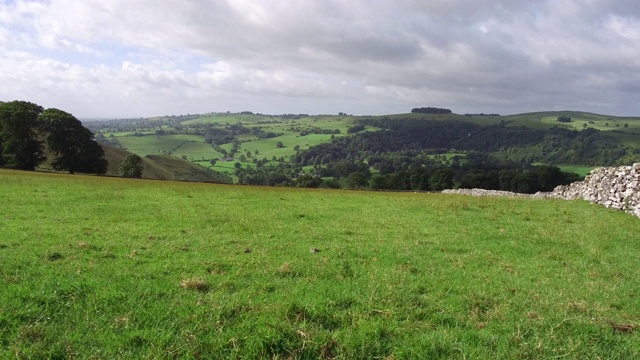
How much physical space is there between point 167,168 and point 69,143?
290ft

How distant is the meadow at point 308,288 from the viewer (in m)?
6.75

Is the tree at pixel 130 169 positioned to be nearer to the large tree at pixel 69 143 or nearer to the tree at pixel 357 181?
the large tree at pixel 69 143

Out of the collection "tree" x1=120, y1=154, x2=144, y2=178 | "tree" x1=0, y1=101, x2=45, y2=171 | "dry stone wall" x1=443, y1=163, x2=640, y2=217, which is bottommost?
"tree" x1=120, y1=154, x2=144, y2=178

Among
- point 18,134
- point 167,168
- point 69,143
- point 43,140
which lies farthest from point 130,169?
point 167,168

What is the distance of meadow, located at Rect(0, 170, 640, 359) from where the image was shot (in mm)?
6754

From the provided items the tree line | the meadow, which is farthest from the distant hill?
the meadow

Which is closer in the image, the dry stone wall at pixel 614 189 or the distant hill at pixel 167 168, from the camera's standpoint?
the dry stone wall at pixel 614 189

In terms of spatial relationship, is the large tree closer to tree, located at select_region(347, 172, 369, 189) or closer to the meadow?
the meadow

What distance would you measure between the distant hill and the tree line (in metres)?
53.9

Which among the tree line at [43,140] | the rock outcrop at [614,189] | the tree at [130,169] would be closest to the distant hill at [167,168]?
the tree at [130,169]

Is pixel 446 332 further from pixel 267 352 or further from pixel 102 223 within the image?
pixel 102 223

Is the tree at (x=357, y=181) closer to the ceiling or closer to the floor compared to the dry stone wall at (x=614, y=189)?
closer to the floor

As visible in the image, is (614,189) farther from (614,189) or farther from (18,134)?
(18,134)

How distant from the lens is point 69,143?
63.1m
